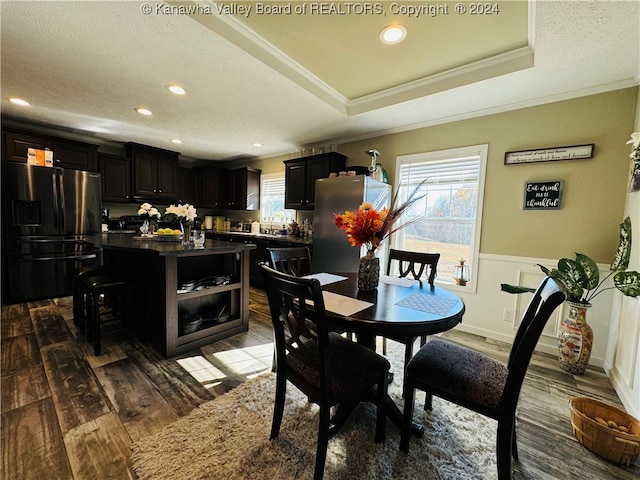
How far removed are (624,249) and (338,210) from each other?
259cm

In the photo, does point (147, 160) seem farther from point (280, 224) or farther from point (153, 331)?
point (153, 331)

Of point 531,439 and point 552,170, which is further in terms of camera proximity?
point 552,170

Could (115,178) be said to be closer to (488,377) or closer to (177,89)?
(177,89)

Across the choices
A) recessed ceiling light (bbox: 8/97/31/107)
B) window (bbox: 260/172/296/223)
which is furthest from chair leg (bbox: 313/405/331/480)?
recessed ceiling light (bbox: 8/97/31/107)

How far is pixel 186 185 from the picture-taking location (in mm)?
5555

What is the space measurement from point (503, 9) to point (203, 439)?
10.4 feet

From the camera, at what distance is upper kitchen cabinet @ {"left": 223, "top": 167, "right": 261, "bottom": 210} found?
531 cm

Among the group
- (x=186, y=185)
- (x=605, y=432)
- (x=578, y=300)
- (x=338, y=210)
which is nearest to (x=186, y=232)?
(x=338, y=210)

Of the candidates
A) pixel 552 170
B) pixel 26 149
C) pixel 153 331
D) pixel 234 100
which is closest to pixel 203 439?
pixel 153 331

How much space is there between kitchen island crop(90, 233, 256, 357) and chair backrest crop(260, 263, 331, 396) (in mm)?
1251

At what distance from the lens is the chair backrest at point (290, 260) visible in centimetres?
202

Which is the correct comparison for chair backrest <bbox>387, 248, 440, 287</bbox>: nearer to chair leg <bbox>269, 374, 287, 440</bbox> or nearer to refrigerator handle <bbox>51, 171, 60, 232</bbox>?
chair leg <bbox>269, 374, 287, 440</bbox>

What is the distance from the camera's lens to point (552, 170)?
2494 mm

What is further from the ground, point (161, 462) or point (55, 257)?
point (55, 257)
